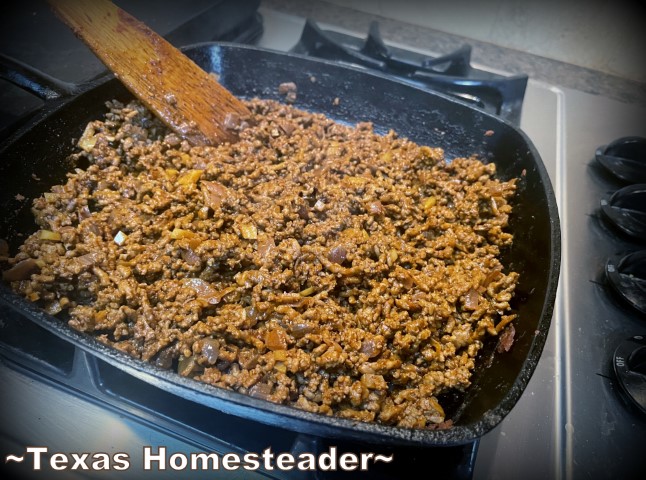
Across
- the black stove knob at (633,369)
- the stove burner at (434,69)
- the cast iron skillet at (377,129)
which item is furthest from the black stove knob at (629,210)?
the stove burner at (434,69)

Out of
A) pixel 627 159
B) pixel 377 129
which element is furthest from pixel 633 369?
pixel 377 129

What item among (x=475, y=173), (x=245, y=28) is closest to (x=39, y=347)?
(x=475, y=173)

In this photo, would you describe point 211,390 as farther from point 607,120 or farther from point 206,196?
point 607,120

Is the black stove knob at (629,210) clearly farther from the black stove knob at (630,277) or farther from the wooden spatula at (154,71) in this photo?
the wooden spatula at (154,71)

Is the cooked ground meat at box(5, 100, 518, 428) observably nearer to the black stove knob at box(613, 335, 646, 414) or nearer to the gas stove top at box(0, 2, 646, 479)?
the gas stove top at box(0, 2, 646, 479)

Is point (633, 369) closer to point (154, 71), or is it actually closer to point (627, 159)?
point (627, 159)

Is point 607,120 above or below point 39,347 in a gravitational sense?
above

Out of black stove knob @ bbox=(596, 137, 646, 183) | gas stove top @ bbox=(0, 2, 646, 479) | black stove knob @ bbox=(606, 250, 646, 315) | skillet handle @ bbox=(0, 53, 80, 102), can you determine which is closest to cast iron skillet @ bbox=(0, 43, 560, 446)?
skillet handle @ bbox=(0, 53, 80, 102)

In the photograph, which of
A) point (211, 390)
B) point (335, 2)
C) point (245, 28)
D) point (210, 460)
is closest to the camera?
point (211, 390)
